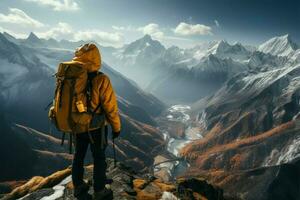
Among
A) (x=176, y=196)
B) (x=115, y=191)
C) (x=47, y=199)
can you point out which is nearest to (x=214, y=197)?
(x=176, y=196)

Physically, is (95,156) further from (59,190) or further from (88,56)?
(59,190)

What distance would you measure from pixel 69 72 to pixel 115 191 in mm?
8046

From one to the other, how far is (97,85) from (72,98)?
46.6 inches

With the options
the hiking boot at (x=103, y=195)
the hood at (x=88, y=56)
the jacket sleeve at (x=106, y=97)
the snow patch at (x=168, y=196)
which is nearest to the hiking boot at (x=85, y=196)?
the hiking boot at (x=103, y=195)

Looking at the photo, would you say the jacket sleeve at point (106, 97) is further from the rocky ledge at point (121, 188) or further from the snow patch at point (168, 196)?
the snow patch at point (168, 196)

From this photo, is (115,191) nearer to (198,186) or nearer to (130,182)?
(130,182)

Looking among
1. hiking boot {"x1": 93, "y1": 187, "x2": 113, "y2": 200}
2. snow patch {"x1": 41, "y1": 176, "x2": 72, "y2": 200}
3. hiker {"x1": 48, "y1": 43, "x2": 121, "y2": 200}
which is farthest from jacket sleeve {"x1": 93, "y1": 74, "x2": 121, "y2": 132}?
snow patch {"x1": 41, "y1": 176, "x2": 72, "y2": 200}

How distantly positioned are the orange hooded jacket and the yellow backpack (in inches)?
13.4

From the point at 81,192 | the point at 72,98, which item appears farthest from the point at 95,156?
the point at 72,98

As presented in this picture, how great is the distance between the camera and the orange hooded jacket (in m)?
14.4

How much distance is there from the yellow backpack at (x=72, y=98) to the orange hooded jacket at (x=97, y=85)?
340 millimetres

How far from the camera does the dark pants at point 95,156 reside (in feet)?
51.2

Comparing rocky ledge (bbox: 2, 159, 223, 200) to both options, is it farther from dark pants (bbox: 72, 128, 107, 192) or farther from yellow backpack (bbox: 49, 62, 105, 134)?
yellow backpack (bbox: 49, 62, 105, 134)

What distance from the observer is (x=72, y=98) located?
1405cm
